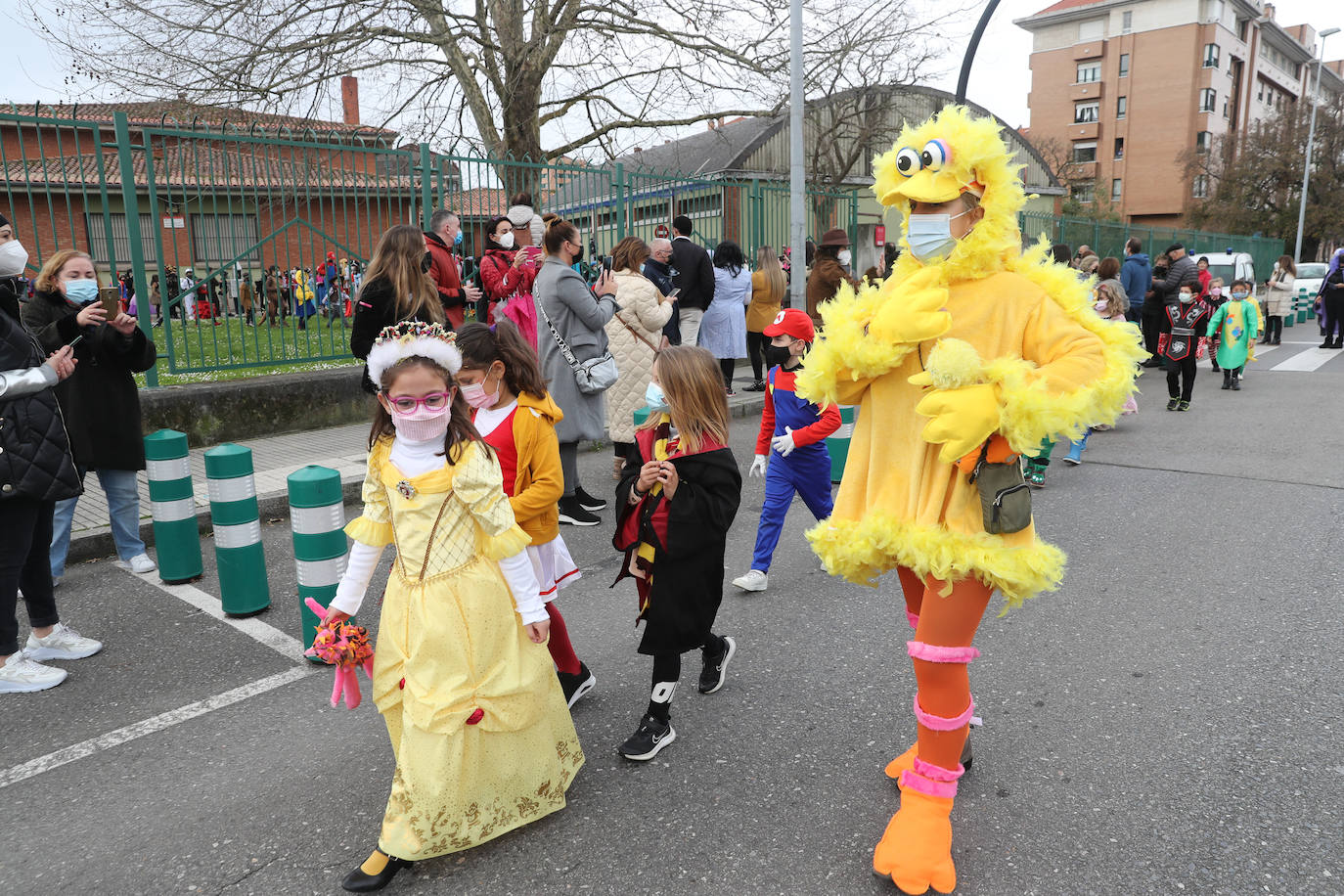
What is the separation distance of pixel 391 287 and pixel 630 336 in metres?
2.24

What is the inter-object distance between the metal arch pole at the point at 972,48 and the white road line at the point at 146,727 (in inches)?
420

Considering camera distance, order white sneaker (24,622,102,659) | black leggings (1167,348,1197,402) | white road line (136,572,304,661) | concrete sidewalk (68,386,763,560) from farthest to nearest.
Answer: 1. black leggings (1167,348,1197,402)
2. concrete sidewalk (68,386,763,560)
3. white road line (136,572,304,661)
4. white sneaker (24,622,102,659)

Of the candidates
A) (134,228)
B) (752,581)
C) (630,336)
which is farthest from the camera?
(134,228)

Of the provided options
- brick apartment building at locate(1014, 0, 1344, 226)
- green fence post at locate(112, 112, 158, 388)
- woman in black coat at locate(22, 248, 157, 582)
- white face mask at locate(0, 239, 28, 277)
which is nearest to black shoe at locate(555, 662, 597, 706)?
white face mask at locate(0, 239, 28, 277)

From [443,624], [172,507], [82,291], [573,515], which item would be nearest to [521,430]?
[443,624]

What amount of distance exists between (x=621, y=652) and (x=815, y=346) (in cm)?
189

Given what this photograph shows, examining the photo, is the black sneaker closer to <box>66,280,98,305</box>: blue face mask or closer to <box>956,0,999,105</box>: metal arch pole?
<box>66,280,98,305</box>: blue face mask

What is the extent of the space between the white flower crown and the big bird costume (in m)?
1.06

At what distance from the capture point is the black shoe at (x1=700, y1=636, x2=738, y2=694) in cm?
354

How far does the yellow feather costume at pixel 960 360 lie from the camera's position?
2.31 metres

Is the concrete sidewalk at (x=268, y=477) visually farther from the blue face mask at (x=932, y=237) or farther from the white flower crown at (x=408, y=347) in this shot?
the blue face mask at (x=932, y=237)

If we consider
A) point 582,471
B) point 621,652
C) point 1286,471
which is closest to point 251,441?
point 582,471

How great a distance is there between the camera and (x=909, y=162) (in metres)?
2.52

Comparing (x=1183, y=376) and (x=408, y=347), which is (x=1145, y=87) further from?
(x=408, y=347)
